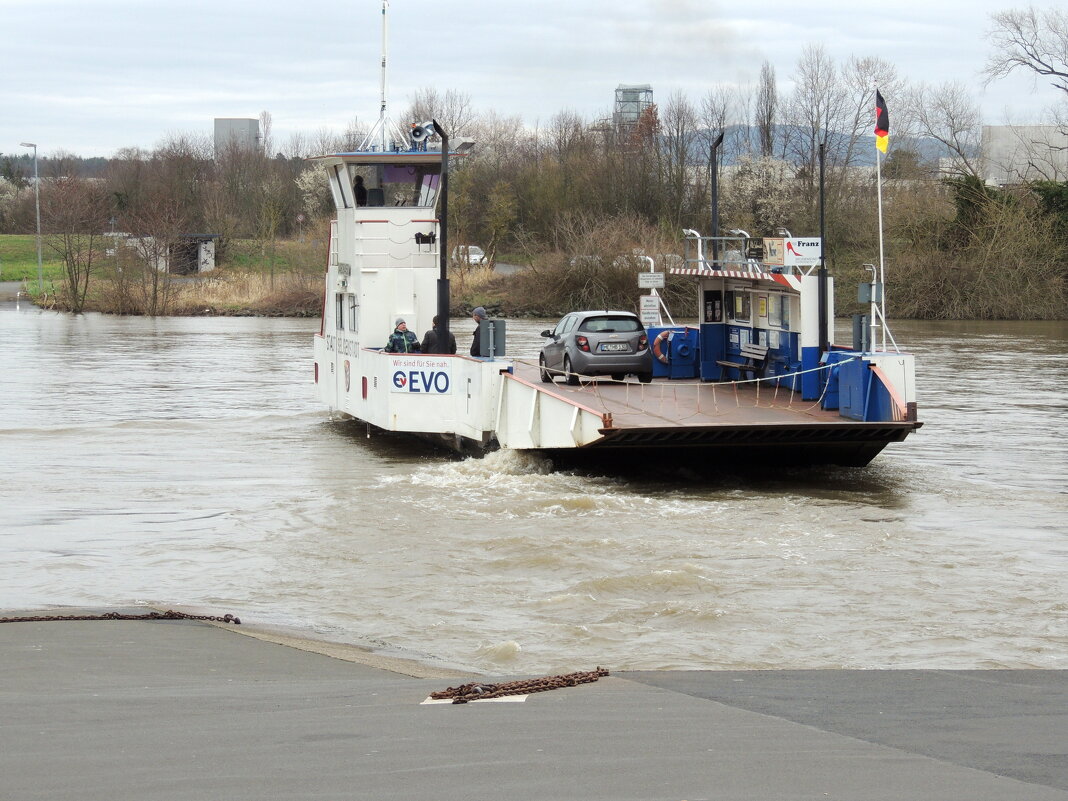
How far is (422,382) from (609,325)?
12.2ft

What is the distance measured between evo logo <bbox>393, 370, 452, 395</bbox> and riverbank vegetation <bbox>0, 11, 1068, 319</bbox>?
2734cm

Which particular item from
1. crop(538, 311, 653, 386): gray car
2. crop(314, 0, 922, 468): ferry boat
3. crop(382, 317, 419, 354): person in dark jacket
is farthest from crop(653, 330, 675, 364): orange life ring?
crop(382, 317, 419, 354): person in dark jacket

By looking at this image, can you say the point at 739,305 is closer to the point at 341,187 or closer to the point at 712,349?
the point at 712,349

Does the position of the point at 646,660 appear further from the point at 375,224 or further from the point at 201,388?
the point at 201,388

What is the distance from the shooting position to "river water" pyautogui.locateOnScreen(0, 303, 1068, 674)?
10141 millimetres

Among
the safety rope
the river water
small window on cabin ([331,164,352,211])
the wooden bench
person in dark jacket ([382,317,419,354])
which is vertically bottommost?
the river water

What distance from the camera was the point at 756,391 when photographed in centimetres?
2031

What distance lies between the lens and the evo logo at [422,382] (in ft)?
65.1

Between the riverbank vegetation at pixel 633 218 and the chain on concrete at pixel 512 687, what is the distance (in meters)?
38.9

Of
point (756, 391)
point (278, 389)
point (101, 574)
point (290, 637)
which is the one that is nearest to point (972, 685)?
Result: point (290, 637)

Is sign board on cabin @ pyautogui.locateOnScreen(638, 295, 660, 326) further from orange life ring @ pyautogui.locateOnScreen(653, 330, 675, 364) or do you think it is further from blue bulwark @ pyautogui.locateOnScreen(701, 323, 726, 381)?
blue bulwark @ pyautogui.locateOnScreen(701, 323, 726, 381)

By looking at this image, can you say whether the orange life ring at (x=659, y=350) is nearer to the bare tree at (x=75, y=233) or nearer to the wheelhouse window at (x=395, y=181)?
the wheelhouse window at (x=395, y=181)

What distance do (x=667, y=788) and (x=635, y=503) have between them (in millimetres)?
10536

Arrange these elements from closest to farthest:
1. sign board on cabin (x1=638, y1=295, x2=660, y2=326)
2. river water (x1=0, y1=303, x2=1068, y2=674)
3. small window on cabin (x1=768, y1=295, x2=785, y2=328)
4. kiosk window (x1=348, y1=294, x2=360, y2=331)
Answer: river water (x1=0, y1=303, x2=1068, y2=674)
small window on cabin (x1=768, y1=295, x2=785, y2=328)
kiosk window (x1=348, y1=294, x2=360, y2=331)
sign board on cabin (x1=638, y1=295, x2=660, y2=326)
